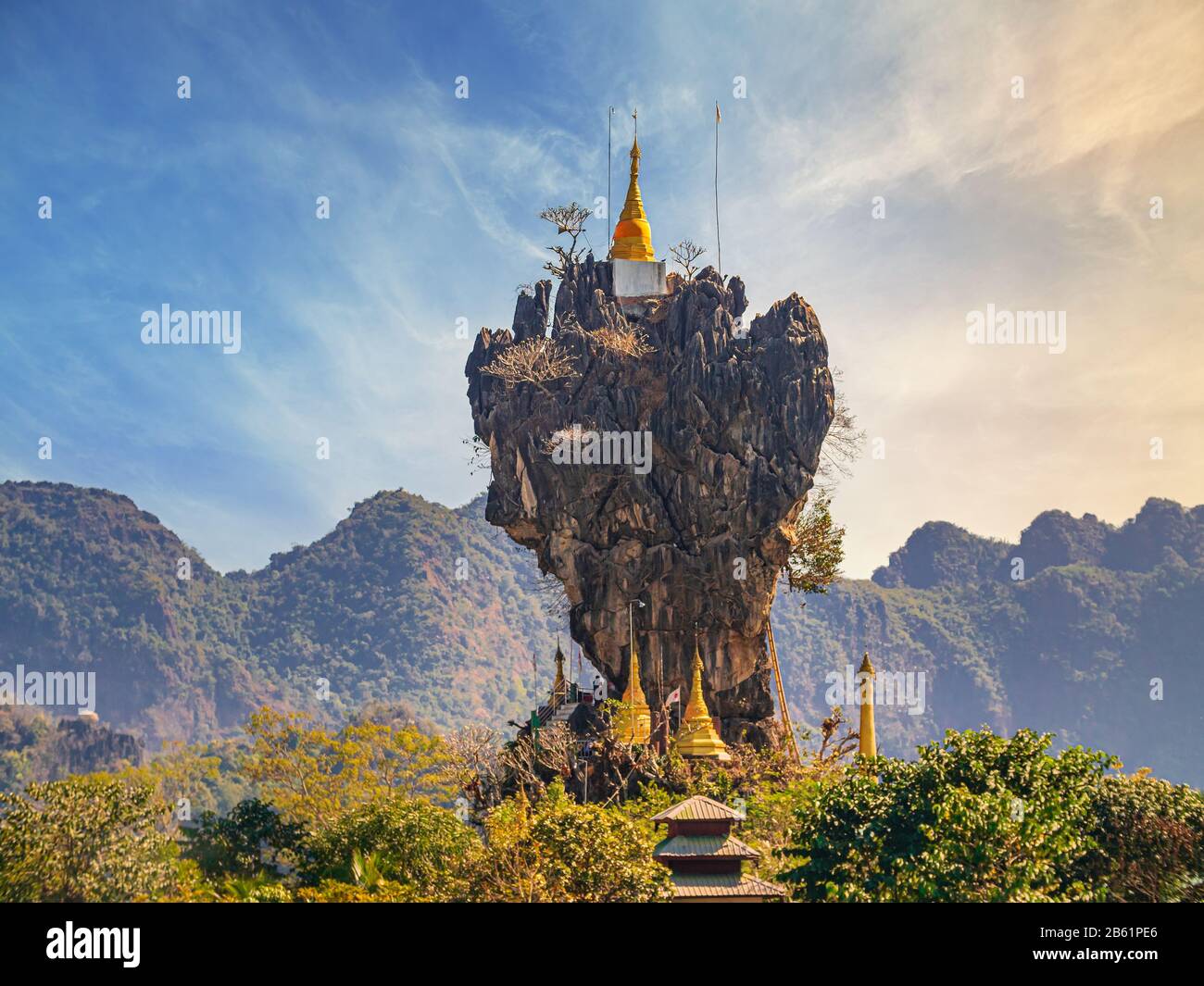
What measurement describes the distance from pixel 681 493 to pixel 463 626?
127158 millimetres

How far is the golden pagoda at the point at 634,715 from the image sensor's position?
38.7 m

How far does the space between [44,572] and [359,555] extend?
34.5 metres

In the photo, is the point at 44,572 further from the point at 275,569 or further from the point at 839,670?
the point at 839,670

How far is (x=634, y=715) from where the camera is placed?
39.1 m

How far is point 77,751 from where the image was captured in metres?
115

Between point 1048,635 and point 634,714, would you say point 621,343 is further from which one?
point 1048,635
